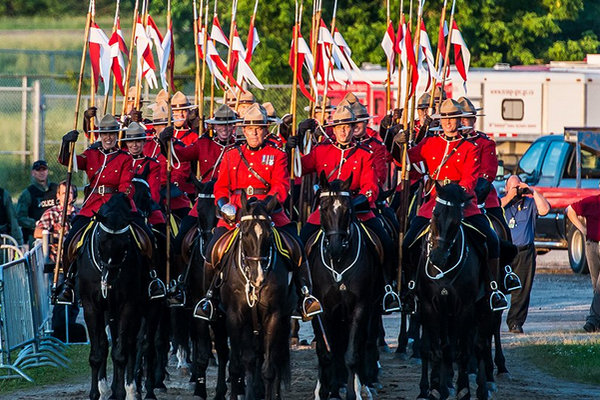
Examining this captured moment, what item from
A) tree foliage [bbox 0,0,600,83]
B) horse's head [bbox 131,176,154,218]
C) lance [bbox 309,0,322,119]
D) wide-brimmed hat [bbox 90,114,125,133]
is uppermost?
tree foliage [bbox 0,0,600,83]

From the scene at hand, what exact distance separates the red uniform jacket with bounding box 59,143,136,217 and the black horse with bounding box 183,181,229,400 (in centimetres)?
67

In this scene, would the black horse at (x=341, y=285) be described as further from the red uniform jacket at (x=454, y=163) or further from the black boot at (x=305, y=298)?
the red uniform jacket at (x=454, y=163)

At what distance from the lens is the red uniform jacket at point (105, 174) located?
13.8 meters

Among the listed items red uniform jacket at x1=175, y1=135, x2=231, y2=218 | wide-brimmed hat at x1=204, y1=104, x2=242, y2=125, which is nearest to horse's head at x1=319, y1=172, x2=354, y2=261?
wide-brimmed hat at x1=204, y1=104, x2=242, y2=125

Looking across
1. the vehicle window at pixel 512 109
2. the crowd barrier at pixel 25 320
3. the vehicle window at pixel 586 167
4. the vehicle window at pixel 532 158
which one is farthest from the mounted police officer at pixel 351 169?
the vehicle window at pixel 512 109

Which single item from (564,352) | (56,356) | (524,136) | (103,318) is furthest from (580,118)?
(103,318)

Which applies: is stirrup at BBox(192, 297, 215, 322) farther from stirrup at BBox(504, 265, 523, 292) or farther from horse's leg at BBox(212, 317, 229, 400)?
stirrup at BBox(504, 265, 523, 292)

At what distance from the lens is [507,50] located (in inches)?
1527

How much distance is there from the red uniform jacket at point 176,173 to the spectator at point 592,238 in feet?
17.0

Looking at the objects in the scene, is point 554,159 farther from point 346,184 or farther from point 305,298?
point 305,298

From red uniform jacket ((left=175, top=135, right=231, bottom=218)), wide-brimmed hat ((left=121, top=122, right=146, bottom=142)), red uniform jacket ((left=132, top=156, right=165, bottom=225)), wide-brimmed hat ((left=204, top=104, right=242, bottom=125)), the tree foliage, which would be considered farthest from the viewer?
the tree foliage

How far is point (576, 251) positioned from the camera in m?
26.0

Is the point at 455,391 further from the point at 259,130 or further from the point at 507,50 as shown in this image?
the point at 507,50

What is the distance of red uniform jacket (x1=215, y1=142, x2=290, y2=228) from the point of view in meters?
12.8
